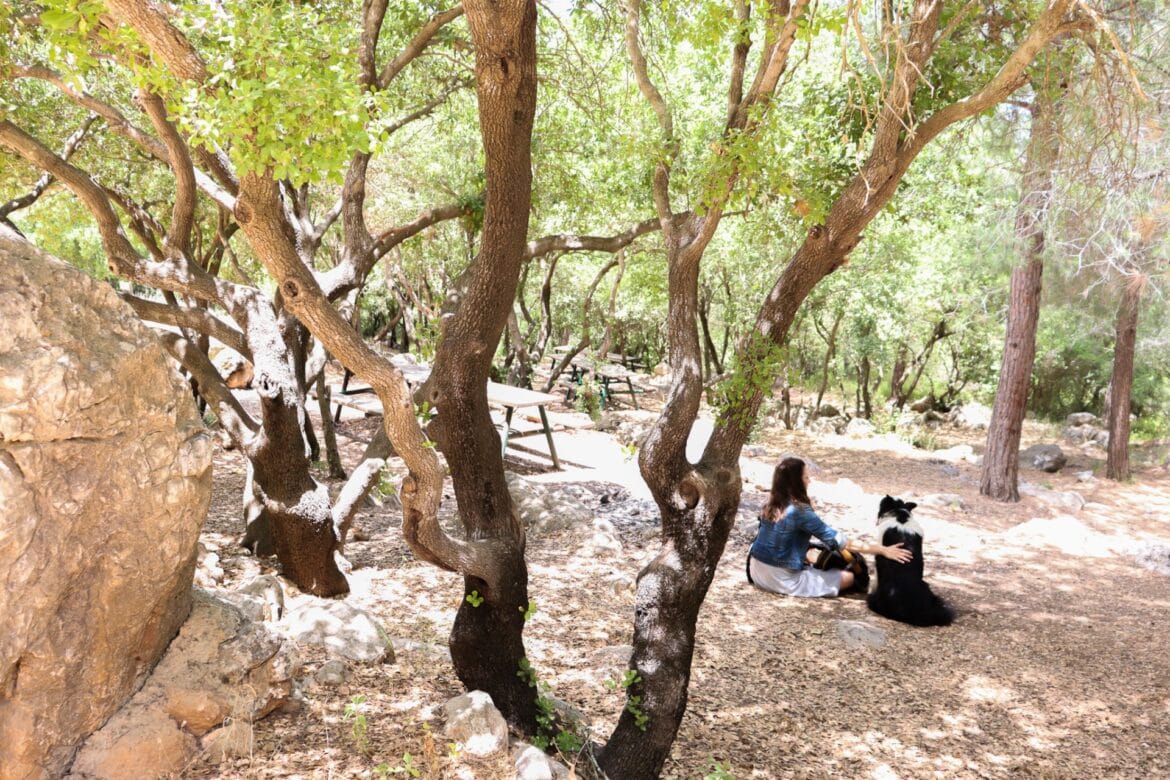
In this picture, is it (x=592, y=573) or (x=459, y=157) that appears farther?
(x=459, y=157)

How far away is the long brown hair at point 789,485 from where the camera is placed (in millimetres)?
6070

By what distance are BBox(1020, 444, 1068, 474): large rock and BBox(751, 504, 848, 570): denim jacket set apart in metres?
9.38

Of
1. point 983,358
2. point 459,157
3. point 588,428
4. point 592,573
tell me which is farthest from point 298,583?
point 983,358

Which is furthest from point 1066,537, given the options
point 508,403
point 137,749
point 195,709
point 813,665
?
point 137,749

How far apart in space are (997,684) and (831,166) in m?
3.32

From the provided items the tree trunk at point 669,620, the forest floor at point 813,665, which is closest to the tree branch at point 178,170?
the forest floor at point 813,665

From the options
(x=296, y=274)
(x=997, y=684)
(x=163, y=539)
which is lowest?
(x=997, y=684)

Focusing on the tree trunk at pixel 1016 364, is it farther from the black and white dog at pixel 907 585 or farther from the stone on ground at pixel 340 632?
the stone on ground at pixel 340 632

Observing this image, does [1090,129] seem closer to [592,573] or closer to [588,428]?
[592,573]

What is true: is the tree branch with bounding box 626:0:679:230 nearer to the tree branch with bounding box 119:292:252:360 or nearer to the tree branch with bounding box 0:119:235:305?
the tree branch with bounding box 0:119:235:305

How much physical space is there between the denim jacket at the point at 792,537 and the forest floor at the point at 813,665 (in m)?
0.32

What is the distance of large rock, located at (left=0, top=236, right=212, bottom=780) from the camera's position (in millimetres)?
2363

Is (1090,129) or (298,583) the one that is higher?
(1090,129)

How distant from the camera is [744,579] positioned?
6805 mm
